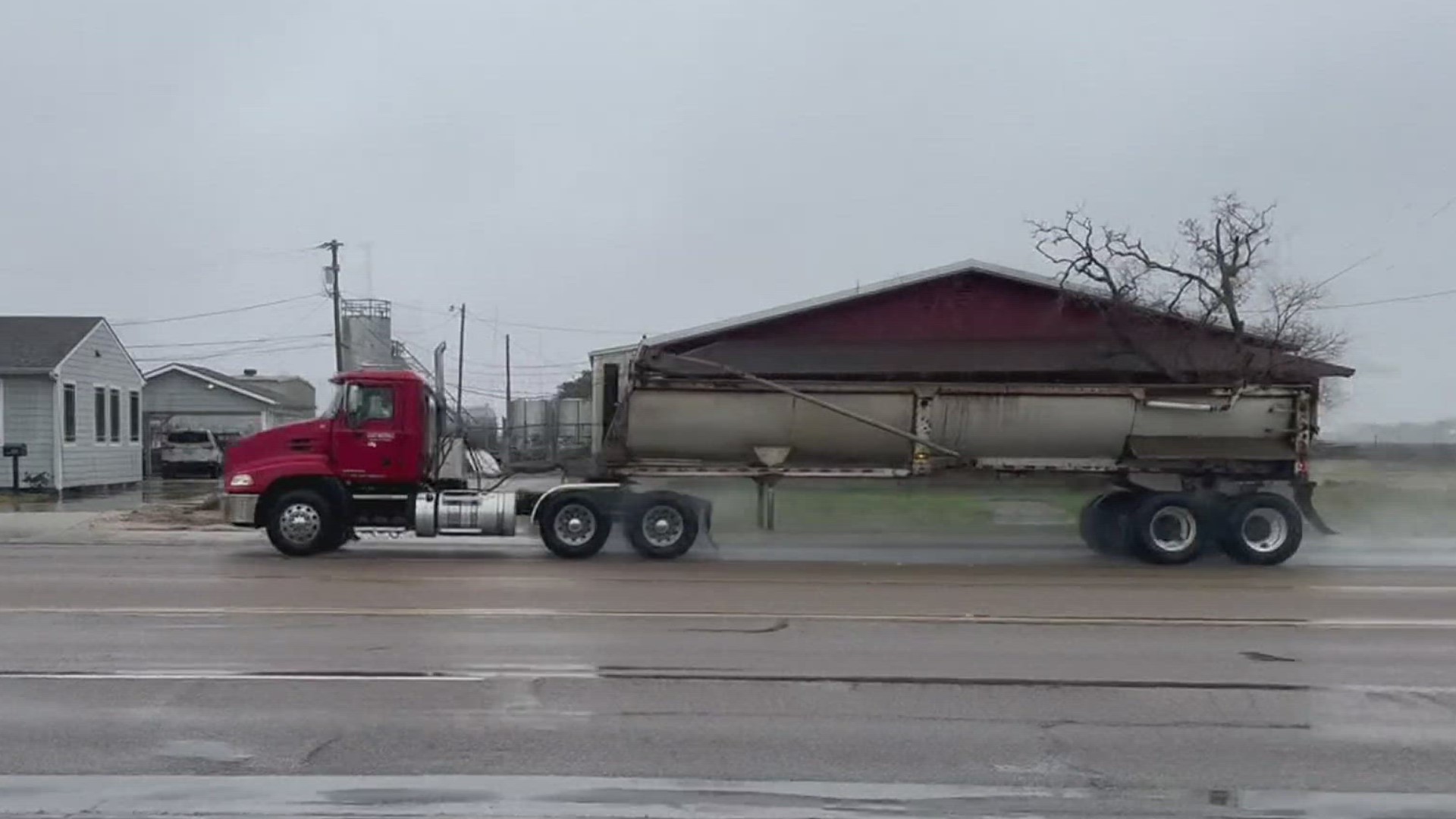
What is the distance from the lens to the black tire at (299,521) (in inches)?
770

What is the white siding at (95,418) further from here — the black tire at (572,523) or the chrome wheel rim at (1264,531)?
the chrome wheel rim at (1264,531)

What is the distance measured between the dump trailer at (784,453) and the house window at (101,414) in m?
18.7

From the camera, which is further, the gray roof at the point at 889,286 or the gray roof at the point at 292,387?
the gray roof at the point at 292,387

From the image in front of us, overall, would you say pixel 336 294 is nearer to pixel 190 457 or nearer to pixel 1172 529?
pixel 190 457

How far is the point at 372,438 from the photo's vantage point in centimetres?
1998

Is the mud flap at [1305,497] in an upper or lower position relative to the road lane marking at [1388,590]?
upper

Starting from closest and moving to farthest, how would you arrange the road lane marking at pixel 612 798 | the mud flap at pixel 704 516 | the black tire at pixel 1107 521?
the road lane marking at pixel 612 798, the mud flap at pixel 704 516, the black tire at pixel 1107 521

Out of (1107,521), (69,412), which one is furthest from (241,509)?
(69,412)

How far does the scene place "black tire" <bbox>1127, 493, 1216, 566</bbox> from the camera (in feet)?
65.0

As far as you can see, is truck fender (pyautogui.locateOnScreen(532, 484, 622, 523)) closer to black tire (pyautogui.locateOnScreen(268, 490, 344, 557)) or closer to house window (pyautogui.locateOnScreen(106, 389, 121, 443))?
black tire (pyautogui.locateOnScreen(268, 490, 344, 557))

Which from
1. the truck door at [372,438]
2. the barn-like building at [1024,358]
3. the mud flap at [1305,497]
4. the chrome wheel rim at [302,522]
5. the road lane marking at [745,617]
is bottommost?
the road lane marking at [745,617]

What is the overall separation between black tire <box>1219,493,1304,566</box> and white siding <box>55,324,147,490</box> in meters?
25.7

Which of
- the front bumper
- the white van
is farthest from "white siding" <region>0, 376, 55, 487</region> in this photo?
the front bumper

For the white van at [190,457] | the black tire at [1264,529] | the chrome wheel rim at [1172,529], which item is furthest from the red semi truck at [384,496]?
the white van at [190,457]
